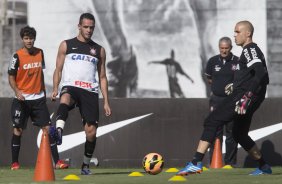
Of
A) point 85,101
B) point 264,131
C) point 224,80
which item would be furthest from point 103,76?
point 264,131

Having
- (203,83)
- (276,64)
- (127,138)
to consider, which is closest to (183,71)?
(203,83)

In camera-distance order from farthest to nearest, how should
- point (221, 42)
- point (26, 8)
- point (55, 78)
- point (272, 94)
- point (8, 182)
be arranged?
Answer: point (26, 8) → point (272, 94) → point (221, 42) → point (55, 78) → point (8, 182)

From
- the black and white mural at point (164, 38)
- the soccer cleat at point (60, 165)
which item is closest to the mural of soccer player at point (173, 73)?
the black and white mural at point (164, 38)

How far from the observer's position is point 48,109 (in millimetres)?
17469

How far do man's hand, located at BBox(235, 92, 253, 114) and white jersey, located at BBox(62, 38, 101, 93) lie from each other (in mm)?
2211

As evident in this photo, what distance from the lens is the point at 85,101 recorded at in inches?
518

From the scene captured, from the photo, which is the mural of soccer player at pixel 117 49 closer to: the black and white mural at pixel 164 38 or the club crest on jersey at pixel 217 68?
the black and white mural at pixel 164 38

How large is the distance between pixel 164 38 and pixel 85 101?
83.8 ft

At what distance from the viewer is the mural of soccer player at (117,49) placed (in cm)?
3797

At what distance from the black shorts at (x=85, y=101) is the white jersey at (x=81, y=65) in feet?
0.20

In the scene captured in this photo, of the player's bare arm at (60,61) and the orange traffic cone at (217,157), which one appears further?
the orange traffic cone at (217,157)

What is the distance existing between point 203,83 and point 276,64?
305 cm

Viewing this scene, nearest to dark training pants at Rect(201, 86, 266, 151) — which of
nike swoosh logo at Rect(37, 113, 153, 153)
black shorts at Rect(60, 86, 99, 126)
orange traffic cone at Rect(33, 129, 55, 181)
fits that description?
black shorts at Rect(60, 86, 99, 126)

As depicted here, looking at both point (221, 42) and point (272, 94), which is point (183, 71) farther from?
point (221, 42)
